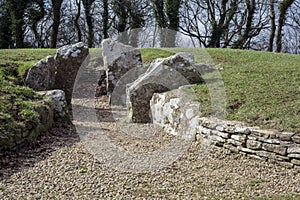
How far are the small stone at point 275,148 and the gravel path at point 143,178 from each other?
21 cm

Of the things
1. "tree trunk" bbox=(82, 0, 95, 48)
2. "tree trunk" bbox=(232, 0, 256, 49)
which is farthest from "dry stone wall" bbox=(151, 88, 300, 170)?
"tree trunk" bbox=(82, 0, 95, 48)

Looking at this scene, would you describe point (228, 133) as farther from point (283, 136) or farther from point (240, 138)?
point (283, 136)

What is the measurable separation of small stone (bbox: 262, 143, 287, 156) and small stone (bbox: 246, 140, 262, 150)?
7 centimetres

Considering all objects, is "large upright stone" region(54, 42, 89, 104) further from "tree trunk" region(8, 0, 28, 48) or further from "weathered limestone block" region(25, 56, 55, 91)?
"tree trunk" region(8, 0, 28, 48)

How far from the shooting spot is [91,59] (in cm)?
1288

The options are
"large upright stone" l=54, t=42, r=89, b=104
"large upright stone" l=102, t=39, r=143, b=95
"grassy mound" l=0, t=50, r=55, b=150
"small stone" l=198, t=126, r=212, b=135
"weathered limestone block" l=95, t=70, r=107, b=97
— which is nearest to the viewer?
"grassy mound" l=0, t=50, r=55, b=150

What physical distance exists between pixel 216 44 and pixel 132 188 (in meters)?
21.9

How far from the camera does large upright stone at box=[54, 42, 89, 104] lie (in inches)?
380

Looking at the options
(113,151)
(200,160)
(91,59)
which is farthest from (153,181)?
(91,59)

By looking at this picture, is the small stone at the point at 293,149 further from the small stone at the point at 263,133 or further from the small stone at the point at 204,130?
the small stone at the point at 204,130

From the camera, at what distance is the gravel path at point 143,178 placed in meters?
3.92

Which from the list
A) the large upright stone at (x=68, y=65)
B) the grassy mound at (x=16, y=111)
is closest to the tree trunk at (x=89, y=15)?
the large upright stone at (x=68, y=65)

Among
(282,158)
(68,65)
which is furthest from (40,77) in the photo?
(282,158)

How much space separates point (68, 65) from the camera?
31.9 feet
